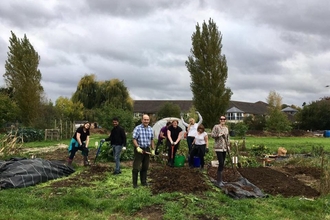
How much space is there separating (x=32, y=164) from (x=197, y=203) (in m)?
4.41

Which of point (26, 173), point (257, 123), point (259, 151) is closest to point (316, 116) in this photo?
point (257, 123)

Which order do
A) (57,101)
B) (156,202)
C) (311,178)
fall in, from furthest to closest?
(57,101)
(311,178)
(156,202)

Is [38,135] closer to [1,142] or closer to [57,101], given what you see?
[1,142]

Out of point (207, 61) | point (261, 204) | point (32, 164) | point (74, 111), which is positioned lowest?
point (261, 204)

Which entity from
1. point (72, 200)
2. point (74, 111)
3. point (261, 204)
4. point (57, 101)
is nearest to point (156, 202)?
point (72, 200)

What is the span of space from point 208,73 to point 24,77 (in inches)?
770

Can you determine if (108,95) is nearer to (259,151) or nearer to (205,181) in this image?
(259,151)

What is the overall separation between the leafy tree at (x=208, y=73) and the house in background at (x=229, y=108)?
105 feet

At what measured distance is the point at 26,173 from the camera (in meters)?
8.22

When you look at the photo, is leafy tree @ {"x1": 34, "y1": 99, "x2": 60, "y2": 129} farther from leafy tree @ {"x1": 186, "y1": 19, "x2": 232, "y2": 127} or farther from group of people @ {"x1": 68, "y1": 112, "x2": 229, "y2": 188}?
group of people @ {"x1": 68, "y1": 112, "x2": 229, "y2": 188}

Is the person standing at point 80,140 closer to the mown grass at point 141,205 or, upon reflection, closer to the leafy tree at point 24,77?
the mown grass at point 141,205

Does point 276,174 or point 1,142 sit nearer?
point 276,174

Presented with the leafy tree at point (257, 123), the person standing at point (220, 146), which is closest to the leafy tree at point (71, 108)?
the leafy tree at point (257, 123)

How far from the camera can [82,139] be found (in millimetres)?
Result: 11164
